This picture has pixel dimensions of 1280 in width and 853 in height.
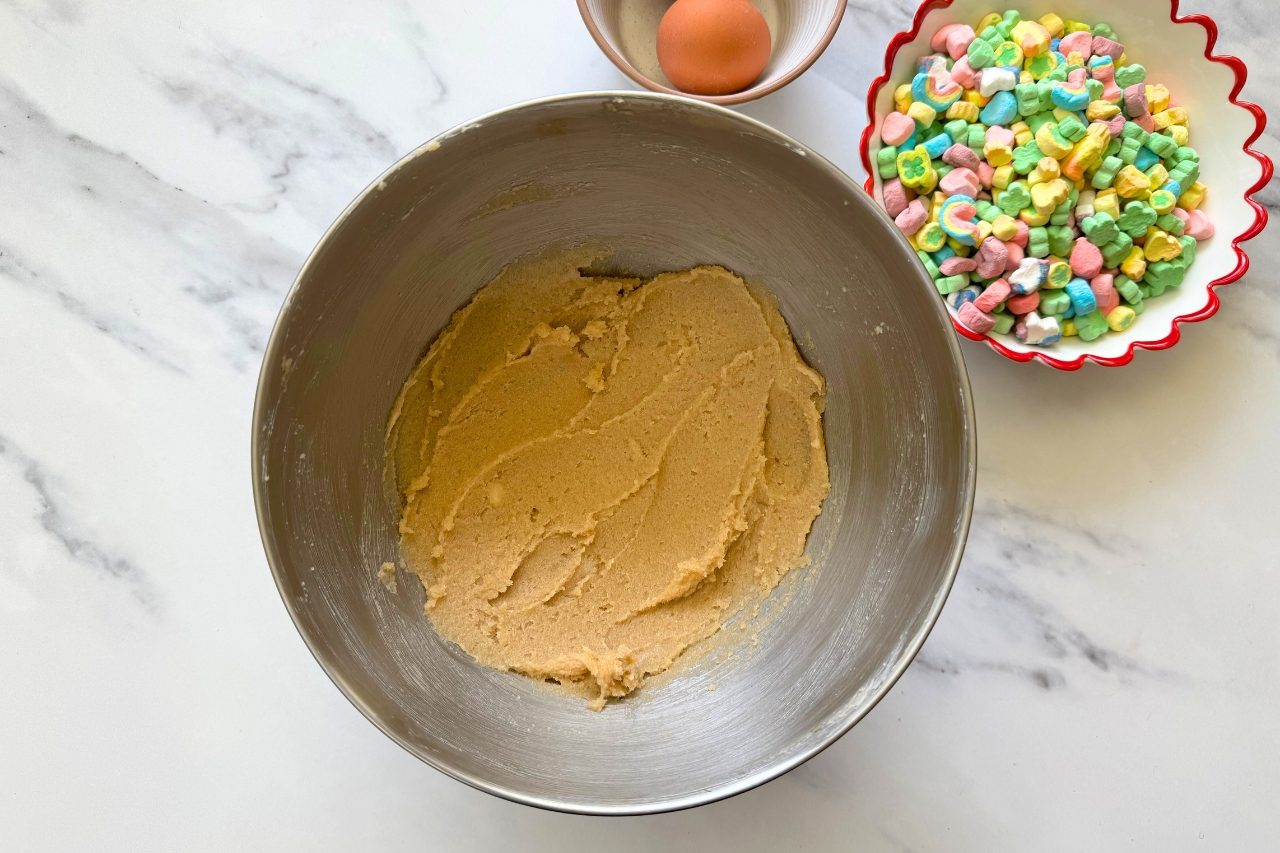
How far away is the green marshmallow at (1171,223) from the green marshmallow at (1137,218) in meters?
0.02

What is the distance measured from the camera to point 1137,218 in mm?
1270

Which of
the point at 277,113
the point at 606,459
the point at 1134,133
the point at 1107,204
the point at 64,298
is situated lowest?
the point at 64,298

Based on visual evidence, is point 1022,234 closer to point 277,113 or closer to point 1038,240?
point 1038,240

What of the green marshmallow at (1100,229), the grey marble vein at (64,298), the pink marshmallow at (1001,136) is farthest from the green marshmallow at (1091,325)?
the grey marble vein at (64,298)

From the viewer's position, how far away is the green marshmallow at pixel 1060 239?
50.6 inches

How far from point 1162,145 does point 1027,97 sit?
9.9 inches

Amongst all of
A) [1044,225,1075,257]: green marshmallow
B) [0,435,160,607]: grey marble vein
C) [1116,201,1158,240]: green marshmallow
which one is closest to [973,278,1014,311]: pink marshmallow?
[1044,225,1075,257]: green marshmallow

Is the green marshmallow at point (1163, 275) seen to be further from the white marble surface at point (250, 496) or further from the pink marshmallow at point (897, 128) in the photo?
the pink marshmallow at point (897, 128)

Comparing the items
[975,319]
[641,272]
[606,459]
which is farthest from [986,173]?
[606,459]

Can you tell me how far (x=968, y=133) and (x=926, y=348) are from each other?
17.1 inches

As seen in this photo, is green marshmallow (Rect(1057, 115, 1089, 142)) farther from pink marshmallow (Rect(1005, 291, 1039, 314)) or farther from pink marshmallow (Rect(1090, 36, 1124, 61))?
pink marshmallow (Rect(1005, 291, 1039, 314))

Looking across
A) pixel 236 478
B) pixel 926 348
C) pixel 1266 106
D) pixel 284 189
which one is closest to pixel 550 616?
pixel 236 478

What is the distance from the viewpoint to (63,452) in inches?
54.1

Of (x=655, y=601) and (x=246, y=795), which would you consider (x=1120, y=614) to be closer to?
(x=655, y=601)
